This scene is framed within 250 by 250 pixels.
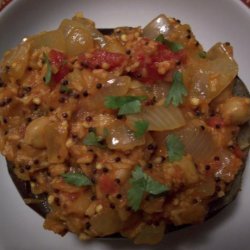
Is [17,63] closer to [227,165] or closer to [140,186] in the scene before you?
[140,186]

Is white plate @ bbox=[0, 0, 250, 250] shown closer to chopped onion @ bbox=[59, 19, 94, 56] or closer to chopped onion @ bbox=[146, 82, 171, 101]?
chopped onion @ bbox=[59, 19, 94, 56]

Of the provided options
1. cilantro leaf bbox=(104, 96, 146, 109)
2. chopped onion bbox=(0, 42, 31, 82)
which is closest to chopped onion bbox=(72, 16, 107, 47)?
chopped onion bbox=(0, 42, 31, 82)

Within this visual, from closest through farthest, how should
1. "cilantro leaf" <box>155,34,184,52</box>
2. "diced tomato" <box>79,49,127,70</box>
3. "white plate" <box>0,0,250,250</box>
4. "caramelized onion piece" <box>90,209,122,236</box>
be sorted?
1. "caramelized onion piece" <box>90,209,122,236</box>
2. "diced tomato" <box>79,49,127,70</box>
3. "cilantro leaf" <box>155,34,184,52</box>
4. "white plate" <box>0,0,250,250</box>

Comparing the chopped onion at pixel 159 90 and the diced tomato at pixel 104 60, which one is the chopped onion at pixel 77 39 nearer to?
the diced tomato at pixel 104 60

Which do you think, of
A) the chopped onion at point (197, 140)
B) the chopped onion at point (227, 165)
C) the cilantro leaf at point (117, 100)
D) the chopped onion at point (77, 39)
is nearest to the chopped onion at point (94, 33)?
the chopped onion at point (77, 39)

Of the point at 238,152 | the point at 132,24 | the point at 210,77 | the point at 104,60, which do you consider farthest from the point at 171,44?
the point at 132,24

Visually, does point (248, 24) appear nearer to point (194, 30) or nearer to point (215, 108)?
point (194, 30)
